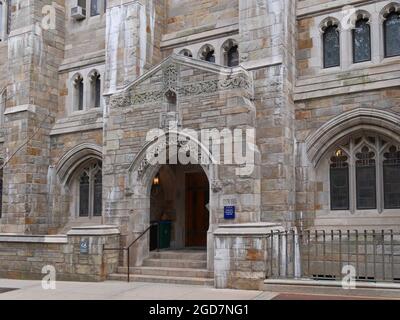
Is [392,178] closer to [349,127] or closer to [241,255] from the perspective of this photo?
[349,127]

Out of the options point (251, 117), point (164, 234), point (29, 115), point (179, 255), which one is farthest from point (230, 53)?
point (29, 115)

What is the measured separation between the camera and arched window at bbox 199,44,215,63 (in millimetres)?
Answer: 15477

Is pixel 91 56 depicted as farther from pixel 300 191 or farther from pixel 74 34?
pixel 300 191

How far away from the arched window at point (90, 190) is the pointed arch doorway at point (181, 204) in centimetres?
265

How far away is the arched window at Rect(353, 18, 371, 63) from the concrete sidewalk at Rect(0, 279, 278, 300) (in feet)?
21.2

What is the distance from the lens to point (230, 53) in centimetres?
1522

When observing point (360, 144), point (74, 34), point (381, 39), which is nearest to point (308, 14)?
point (381, 39)

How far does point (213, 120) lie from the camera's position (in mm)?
12562

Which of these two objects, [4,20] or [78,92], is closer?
[78,92]

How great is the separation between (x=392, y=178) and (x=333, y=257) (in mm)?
2294

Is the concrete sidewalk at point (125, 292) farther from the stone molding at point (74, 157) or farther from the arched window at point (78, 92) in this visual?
the arched window at point (78, 92)

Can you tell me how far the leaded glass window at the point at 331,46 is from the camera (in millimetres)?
13352

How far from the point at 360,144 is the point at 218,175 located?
11.7 ft

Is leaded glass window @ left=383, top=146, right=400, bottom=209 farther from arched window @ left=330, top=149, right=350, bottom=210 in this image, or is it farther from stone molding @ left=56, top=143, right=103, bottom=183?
stone molding @ left=56, top=143, right=103, bottom=183
